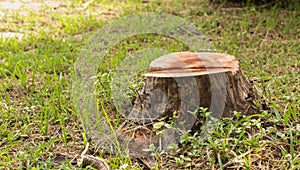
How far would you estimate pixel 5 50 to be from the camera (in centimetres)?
411

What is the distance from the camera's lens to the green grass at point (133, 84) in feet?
7.30

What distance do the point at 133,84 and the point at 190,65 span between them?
0.64 m

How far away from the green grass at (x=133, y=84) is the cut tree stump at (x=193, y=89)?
0.39ft

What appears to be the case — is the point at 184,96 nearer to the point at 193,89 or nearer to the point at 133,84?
the point at 193,89

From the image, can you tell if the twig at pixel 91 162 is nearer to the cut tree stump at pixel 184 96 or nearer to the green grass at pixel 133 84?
the green grass at pixel 133 84

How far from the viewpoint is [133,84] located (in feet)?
9.75

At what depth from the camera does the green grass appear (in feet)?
7.30

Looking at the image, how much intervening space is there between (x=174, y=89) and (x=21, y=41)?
252cm

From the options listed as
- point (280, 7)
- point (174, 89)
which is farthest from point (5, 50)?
point (280, 7)

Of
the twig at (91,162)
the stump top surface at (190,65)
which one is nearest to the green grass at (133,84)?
the twig at (91,162)

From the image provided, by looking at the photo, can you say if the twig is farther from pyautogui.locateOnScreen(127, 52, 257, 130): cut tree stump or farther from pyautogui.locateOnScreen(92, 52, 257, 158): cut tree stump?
pyautogui.locateOnScreen(127, 52, 257, 130): cut tree stump

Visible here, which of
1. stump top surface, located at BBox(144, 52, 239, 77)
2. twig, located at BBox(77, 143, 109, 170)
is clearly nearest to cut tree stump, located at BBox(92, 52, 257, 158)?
stump top surface, located at BBox(144, 52, 239, 77)

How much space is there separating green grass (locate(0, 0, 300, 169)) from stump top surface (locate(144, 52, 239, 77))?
0.32 m

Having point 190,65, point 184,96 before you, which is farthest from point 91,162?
point 190,65
